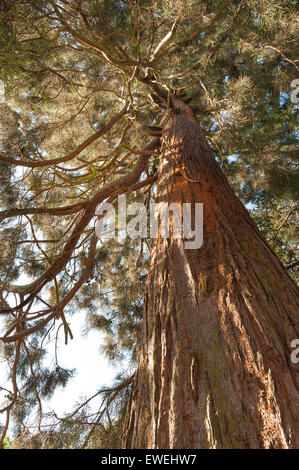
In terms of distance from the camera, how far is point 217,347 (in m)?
1.14

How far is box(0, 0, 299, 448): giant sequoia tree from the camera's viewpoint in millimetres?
1062

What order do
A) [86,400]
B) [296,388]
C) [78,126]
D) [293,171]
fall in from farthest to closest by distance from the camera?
[78,126]
[293,171]
[86,400]
[296,388]

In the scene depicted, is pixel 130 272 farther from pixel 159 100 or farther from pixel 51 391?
pixel 159 100

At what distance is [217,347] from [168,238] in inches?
30.5

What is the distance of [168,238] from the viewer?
180cm

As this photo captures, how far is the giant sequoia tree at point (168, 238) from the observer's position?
41.8 inches

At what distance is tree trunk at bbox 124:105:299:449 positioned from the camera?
0.94 meters

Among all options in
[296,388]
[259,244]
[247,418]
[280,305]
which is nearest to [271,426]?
[247,418]

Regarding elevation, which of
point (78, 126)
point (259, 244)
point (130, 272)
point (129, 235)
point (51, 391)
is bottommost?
point (51, 391)

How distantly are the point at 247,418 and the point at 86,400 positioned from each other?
2.69m

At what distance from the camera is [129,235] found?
4.59 meters

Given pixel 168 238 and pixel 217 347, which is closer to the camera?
pixel 217 347

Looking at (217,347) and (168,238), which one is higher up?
(168,238)

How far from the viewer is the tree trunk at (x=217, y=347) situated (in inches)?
37.0
